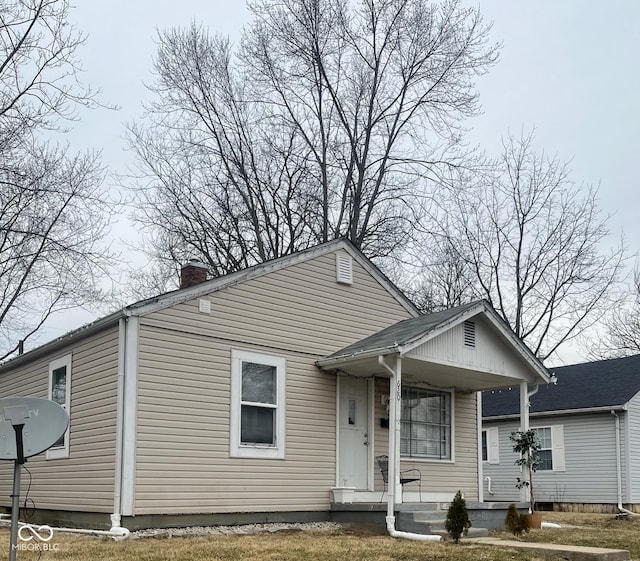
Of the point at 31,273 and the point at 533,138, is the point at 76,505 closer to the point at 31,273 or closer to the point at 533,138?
the point at 31,273

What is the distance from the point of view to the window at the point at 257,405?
1335cm

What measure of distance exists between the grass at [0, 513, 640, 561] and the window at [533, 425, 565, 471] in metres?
10.6

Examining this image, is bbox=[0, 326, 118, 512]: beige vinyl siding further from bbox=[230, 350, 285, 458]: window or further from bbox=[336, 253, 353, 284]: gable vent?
bbox=[336, 253, 353, 284]: gable vent

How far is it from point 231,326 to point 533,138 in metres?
21.8

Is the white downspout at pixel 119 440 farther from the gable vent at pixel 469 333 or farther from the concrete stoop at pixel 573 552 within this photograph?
the gable vent at pixel 469 333

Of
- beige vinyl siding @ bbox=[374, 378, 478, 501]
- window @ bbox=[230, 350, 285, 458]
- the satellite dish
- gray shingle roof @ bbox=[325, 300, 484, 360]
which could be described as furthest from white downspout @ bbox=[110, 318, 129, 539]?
beige vinyl siding @ bbox=[374, 378, 478, 501]

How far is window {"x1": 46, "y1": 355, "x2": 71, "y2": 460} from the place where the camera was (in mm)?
13774

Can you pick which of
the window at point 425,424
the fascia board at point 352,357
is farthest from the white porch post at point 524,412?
the fascia board at point 352,357

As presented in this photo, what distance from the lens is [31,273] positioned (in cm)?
2561

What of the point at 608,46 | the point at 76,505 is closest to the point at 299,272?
the point at 76,505

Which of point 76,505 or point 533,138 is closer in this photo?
point 76,505

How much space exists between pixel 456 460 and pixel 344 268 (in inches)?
184

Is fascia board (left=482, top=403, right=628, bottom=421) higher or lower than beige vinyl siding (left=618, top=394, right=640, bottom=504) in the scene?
higher

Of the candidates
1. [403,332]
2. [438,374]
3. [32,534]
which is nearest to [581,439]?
[438,374]
